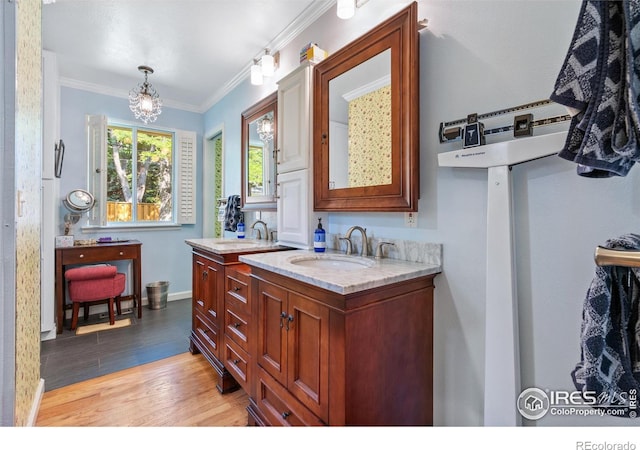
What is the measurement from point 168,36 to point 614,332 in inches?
126

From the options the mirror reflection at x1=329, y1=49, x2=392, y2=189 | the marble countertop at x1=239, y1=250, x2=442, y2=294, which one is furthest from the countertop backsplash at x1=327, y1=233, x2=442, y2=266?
the mirror reflection at x1=329, y1=49, x2=392, y2=189

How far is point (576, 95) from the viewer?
2.33ft

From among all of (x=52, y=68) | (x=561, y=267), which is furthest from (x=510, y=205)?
(x=52, y=68)

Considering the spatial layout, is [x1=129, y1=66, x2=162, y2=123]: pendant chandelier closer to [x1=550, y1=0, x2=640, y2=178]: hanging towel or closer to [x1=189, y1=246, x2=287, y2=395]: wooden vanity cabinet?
[x1=189, y1=246, x2=287, y2=395]: wooden vanity cabinet

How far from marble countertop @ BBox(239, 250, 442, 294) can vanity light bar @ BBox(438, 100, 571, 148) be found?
58 cm

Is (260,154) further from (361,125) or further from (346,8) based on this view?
(346,8)

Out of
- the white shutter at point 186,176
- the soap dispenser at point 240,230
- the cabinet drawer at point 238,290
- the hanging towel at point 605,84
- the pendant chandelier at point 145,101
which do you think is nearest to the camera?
the hanging towel at point 605,84

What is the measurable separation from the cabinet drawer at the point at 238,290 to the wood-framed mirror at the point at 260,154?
2.56ft

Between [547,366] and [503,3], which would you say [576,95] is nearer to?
[503,3]

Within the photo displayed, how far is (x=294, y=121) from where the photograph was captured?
2.11 m

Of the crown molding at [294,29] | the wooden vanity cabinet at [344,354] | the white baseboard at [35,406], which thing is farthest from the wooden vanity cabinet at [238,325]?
the crown molding at [294,29]

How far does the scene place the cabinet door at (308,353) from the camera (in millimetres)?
1121

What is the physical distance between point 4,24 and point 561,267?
89.6 inches

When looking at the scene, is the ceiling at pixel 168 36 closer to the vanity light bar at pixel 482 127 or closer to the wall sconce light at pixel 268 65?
the wall sconce light at pixel 268 65
